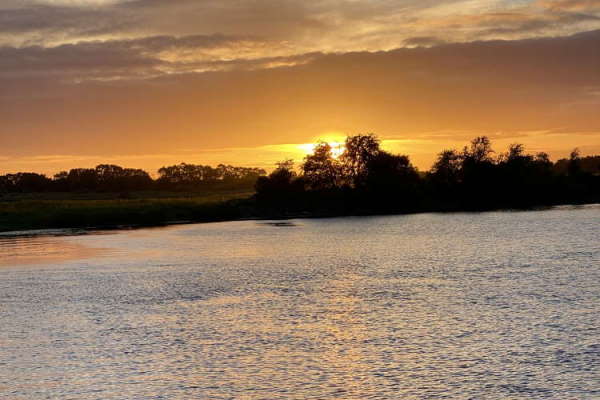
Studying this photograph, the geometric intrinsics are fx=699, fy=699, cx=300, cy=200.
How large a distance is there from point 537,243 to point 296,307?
44.2 m

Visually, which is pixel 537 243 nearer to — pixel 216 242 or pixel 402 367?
pixel 216 242

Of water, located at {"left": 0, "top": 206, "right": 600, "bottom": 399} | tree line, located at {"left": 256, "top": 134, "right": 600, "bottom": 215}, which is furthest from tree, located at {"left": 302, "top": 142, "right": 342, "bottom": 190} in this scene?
water, located at {"left": 0, "top": 206, "right": 600, "bottom": 399}

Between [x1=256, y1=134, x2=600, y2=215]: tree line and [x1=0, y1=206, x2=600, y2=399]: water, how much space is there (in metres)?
113

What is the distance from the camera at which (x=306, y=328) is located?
3023cm

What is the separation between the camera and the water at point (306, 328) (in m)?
21.8

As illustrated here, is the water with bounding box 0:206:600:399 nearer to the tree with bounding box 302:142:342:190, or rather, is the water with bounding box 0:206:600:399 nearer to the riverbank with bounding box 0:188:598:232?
the riverbank with bounding box 0:188:598:232

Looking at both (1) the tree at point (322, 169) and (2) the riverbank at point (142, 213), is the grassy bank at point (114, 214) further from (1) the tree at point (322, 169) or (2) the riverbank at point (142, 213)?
(1) the tree at point (322, 169)

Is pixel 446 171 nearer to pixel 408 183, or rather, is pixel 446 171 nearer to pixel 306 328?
pixel 408 183

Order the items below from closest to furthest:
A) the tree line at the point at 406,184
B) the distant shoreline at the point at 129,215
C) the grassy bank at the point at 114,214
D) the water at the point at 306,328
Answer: the water at the point at 306,328
the distant shoreline at the point at 129,215
the grassy bank at the point at 114,214
the tree line at the point at 406,184

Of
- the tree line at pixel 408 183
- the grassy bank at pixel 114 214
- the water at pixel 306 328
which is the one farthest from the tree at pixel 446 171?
the water at pixel 306 328

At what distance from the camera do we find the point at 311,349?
26.3 metres

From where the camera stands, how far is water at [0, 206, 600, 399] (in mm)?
21844

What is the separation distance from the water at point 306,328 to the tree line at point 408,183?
4447 inches

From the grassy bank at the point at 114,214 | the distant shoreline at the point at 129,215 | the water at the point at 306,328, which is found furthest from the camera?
the grassy bank at the point at 114,214
